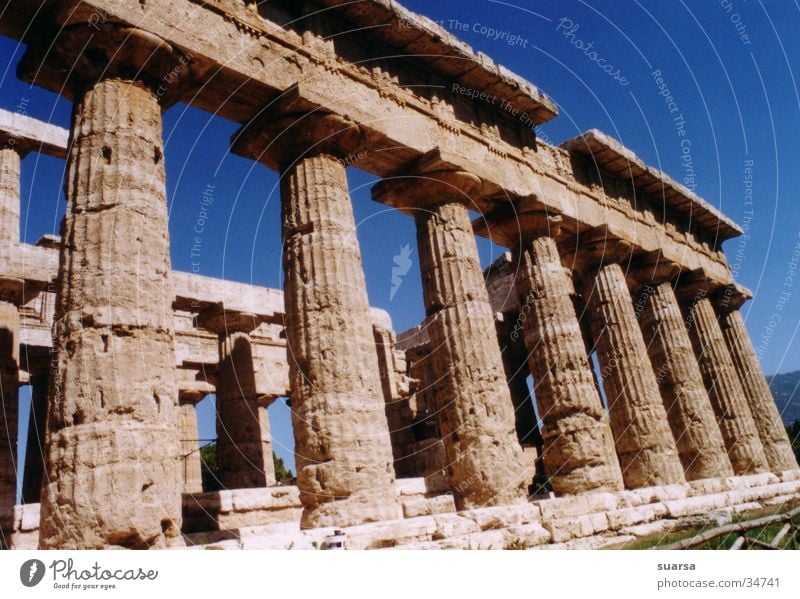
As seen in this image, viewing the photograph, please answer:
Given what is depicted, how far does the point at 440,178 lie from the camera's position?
489 inches

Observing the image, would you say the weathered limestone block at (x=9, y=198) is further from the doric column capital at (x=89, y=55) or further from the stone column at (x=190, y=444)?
the stone column at (x=190, y=444)

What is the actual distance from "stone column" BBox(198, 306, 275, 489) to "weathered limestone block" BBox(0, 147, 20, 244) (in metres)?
5.12

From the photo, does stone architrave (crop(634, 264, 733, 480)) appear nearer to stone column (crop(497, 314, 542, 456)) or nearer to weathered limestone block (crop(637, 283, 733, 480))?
weathered limestone block (crop(637, 283, 733, 480))

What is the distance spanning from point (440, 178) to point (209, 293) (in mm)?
7862

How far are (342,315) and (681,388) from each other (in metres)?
12.2

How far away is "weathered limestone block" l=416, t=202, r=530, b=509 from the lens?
10.6 meters

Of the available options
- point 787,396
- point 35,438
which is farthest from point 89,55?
point 787,396

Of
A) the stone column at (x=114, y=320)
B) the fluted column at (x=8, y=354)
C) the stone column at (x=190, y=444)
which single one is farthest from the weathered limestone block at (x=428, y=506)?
the stone column at (x=190, y=444)

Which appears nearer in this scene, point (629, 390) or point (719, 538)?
point (719, 538)

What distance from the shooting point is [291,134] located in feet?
34.2

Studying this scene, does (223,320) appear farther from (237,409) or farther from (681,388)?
(681,388)

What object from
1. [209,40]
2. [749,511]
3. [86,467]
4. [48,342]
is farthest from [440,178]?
[48,342]

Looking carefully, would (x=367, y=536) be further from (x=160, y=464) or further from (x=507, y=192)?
(x=507, y=192)

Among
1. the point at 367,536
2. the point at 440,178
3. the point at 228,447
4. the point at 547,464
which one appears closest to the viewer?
the point at 367,536
